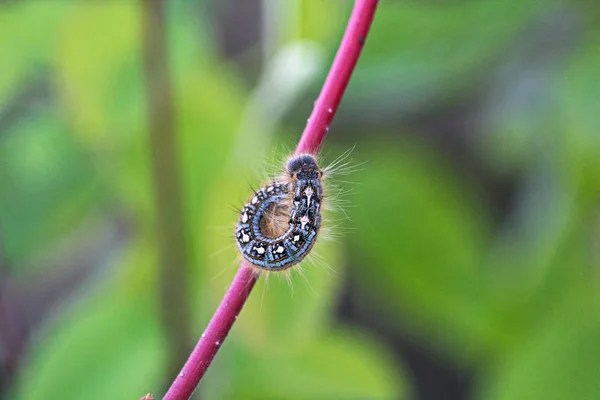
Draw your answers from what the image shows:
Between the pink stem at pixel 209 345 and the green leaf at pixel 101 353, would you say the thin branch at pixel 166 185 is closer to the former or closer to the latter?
the green leaf at pixel 101 353

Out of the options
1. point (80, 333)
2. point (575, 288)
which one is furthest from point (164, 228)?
point (575, 288)

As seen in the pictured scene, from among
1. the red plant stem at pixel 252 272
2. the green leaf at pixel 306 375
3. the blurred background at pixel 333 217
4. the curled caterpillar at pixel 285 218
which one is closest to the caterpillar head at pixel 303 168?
the curled caterpillar at pixel 285 218

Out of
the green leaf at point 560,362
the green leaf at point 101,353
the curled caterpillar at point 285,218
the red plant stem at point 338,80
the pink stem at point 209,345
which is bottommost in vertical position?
the green leaf at point 560,362

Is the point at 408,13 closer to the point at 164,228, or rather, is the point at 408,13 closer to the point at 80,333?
the point at 164,228

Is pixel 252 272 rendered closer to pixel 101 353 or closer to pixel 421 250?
pixel 101 353

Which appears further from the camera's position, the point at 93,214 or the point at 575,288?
the point at 93,214

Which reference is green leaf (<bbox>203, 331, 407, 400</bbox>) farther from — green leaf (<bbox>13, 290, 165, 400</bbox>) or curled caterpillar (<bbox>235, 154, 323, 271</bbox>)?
curled caterpillar (<bbox>235, 154, 323, 271</bbox>)
